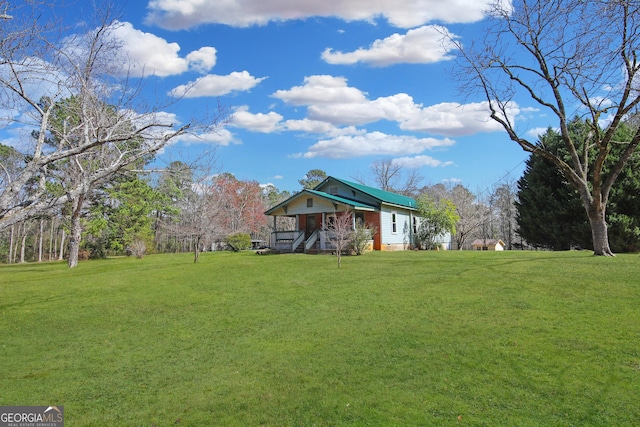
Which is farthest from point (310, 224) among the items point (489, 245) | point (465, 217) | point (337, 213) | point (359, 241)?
point (489, 245)

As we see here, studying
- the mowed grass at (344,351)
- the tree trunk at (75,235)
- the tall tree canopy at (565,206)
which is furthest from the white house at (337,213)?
the mowed grass at (344,351)

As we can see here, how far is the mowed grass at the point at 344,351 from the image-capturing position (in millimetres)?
4656

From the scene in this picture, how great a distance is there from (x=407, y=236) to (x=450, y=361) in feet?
71.2

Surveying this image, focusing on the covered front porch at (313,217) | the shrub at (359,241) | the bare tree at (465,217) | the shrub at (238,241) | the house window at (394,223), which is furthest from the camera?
the shrub at (238,241)

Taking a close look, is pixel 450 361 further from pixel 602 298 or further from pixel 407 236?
pixel 407 236

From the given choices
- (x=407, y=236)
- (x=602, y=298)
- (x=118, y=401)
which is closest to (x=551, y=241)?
(x=407, y=236)

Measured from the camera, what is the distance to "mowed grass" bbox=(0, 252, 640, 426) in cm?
466

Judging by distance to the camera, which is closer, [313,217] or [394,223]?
[394,223]

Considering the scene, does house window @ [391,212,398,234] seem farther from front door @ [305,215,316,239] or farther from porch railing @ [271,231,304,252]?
porch railing @ [271,231,304,252]

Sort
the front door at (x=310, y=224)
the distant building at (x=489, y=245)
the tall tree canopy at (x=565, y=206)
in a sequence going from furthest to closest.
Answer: the distant building at (x=489, y=245)
the front door at (x=310, y=224)
the tall tree canopy at (x=565, y=206)

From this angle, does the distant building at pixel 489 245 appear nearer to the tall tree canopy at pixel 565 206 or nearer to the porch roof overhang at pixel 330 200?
the tall tree canopy at pixel 565 206

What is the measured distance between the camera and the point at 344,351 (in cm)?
659

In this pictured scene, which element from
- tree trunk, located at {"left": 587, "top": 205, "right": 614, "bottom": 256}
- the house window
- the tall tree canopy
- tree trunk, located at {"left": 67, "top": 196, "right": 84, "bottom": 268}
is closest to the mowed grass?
tree trunk, located at {"left": 587, "top": 205, "right": 614, "bottom": 256}

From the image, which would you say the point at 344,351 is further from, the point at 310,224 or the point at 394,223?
the point at 394,223
